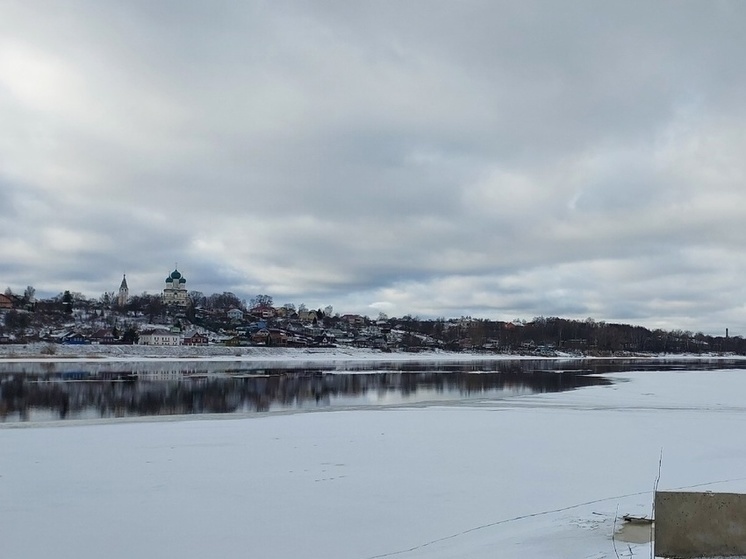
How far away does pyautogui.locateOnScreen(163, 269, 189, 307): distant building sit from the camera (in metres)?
191

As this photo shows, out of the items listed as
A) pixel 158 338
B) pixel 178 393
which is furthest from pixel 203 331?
pixel 178 393

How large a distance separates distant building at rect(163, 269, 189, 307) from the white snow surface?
179m

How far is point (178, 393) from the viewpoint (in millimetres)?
31688

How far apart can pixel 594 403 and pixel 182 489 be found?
21.2 m

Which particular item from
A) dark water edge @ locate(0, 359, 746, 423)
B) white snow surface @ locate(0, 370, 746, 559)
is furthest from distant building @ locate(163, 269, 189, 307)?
white snow surface @ locate(0, 370, 746, 559)

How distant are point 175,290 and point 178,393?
169 m

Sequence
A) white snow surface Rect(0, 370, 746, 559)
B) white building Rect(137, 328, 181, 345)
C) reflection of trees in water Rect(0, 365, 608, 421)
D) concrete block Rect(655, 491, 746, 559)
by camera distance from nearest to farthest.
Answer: concrete block Rect(655, 491, 746, 559) → white snow surface Rect(0, 370, 746, 559) → reflection of trees in water Rect(0, 365, 608, 421) → white building Rect(137, 328, 181, 345)

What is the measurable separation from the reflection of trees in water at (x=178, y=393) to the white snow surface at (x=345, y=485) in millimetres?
5872

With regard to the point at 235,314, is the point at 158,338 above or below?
below

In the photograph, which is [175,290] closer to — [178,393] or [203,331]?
[203,331]

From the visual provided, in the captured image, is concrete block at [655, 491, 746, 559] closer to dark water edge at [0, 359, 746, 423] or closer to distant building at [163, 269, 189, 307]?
dark water edge at [0, 359, 746, 423]

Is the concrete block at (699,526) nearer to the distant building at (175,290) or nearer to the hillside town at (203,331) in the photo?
the hillside town at (203,331)

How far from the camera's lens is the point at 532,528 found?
789 centimetres

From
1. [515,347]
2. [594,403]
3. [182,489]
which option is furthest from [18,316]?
[182,489]
